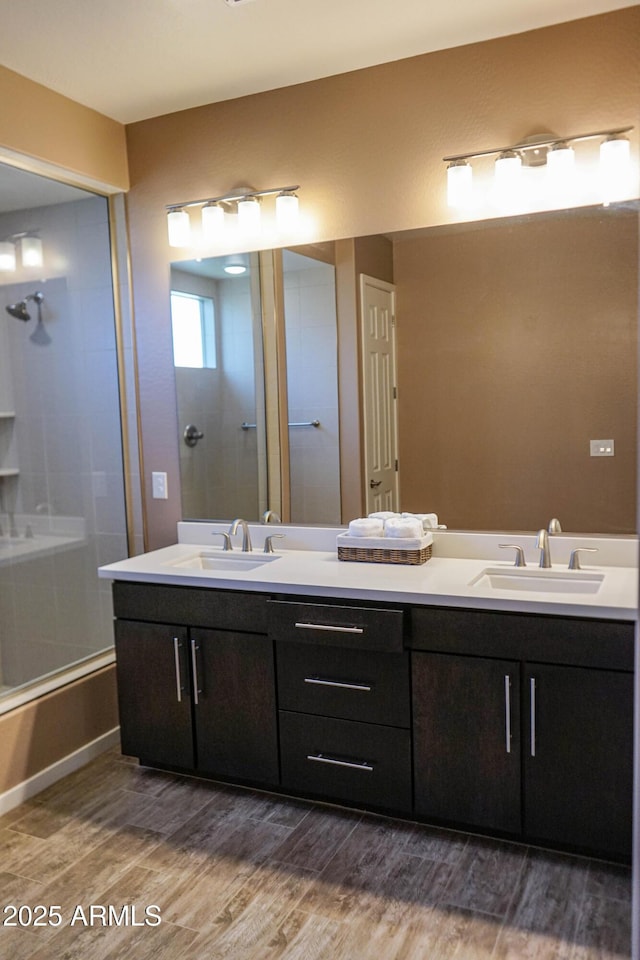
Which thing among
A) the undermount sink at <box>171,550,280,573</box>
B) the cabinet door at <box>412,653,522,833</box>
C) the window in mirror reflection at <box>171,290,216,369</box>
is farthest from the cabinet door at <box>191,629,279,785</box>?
the window in mirror reflection at <box>171,290,216,369</box>

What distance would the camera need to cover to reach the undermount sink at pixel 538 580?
2.29m

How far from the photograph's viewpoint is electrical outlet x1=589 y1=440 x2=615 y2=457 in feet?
7.82

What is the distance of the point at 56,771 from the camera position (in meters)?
2.76

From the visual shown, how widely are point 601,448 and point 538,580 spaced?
1.54ft

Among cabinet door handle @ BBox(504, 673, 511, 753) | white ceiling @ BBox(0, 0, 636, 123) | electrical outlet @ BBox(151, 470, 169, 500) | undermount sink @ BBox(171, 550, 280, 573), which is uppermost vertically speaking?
white ceiling @ BBox(0, 0, 636, 123)

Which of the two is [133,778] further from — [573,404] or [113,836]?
[573,404]

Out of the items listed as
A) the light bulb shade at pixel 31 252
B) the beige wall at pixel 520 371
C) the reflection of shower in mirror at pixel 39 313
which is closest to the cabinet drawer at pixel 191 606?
the beige wall at pixel 520 371

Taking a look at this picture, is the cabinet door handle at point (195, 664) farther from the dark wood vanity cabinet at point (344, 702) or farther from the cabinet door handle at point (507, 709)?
the cabinet door handle at point (507, 709)

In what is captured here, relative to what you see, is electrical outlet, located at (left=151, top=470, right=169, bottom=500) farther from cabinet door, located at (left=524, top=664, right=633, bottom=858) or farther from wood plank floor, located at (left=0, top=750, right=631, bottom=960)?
cabinet door, located at (left=524, top=664, right=633, bottom=858)

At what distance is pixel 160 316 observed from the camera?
3148mm

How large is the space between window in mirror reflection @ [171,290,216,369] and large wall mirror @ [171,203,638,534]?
0.04 feet

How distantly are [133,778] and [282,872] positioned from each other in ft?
2.73

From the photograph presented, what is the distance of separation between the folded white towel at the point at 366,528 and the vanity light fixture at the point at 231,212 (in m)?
1.16

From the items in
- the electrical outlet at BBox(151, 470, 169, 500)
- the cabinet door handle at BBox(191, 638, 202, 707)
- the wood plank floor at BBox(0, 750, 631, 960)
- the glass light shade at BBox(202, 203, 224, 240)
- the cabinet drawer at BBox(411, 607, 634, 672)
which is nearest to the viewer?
the wood plank floor at BBox(0, 750, 631, 960)
